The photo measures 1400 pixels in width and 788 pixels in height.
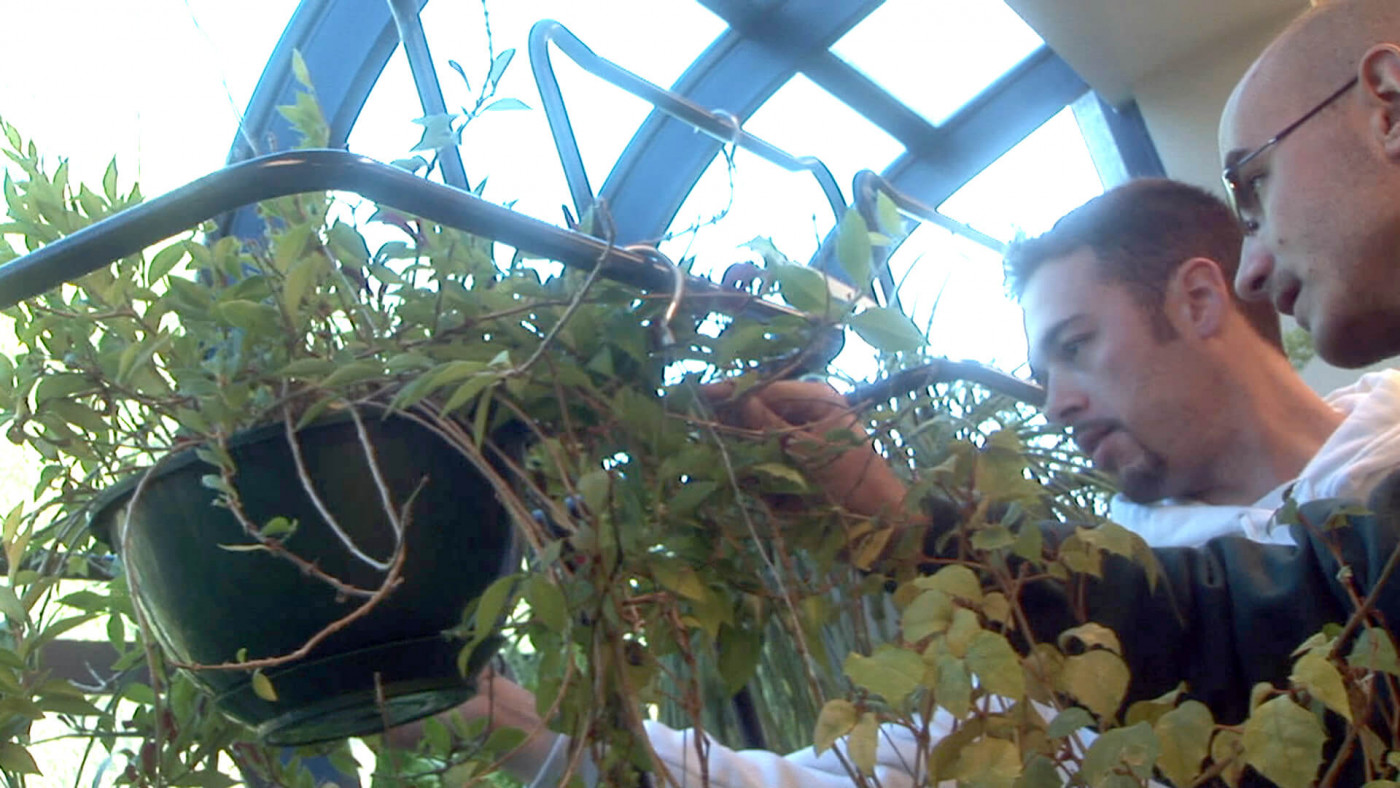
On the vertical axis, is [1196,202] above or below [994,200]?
below

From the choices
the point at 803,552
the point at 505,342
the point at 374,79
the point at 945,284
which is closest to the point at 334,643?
the point at 505,342

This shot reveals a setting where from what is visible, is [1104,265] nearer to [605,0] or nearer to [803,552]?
[803,552]

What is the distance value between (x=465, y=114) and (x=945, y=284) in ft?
0.95

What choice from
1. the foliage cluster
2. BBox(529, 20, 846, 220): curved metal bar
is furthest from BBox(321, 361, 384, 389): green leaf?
BBox(529, 20, 846, 220): curved metal bar

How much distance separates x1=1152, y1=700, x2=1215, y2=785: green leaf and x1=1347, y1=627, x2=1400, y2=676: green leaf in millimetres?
106

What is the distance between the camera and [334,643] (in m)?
0.62

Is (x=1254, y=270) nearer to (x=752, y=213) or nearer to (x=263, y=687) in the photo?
(x=752, y=213)

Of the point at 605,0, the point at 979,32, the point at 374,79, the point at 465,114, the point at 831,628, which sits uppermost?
the point at 979,32

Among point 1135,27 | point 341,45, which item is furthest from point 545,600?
point 1135,27

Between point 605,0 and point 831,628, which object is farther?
point 605,0

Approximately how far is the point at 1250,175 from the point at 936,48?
385 cm

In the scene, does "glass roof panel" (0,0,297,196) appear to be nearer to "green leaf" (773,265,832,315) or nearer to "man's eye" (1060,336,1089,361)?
"green leaf" (773,265,832,315)

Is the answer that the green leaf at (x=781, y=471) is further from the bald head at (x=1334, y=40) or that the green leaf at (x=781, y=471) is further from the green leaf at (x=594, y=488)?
the bald head at (x=1334, y=40)

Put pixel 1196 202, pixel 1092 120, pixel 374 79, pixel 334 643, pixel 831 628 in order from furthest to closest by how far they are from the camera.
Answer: pixel 1092 120
pixel 374 79
pixel 1196 202
pixel 831 628
pixel 334 643
